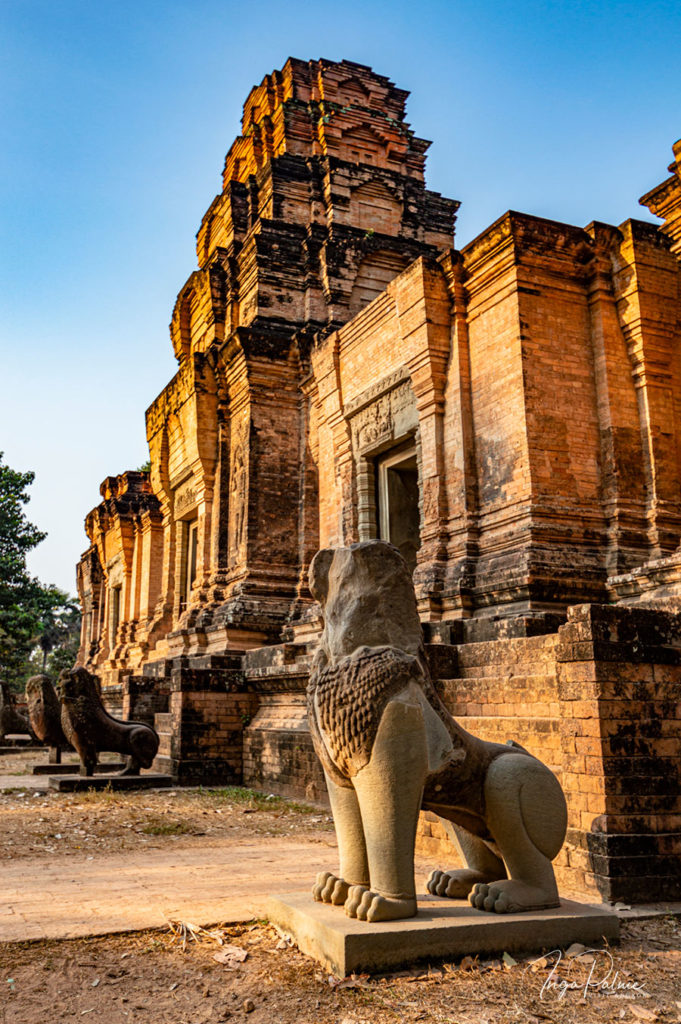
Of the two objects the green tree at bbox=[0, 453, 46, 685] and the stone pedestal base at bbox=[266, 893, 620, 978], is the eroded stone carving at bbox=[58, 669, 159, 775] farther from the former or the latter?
the green tree at bbox=[0, 453, 46, 685]

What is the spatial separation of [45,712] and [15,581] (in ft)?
65.3

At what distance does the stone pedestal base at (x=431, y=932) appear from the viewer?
3430 millimetres

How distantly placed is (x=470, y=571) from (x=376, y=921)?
21.4ft

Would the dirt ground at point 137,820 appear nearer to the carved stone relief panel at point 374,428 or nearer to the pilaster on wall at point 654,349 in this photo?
the carved stone relief panel at point 374,428

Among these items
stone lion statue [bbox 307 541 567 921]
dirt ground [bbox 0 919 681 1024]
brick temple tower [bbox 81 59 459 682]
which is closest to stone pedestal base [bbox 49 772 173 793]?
brick temple tower [bbox 81 59 459 682]

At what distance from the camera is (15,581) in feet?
105

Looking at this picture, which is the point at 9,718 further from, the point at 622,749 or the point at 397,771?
the point at 397,771

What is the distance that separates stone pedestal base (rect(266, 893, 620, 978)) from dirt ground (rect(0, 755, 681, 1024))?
0.06m

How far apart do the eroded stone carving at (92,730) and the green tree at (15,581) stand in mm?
19453

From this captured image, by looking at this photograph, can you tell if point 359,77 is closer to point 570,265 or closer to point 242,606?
point 570,265

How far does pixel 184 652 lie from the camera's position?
15.3 metres

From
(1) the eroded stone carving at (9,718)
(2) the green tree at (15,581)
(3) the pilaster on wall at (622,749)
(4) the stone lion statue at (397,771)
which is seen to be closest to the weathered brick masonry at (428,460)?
(3) the pilaster on wall at (622,749)

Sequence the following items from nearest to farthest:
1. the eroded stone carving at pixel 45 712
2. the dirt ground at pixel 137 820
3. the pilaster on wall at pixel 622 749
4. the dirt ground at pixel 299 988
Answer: the dirt ground at pixel 299 988, the pilaster on wall at pixel 622 749, the dirt ground at pixel 137 820, the eroded stone carving at pixel 45 712

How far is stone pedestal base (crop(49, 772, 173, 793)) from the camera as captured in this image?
10.8 metres
